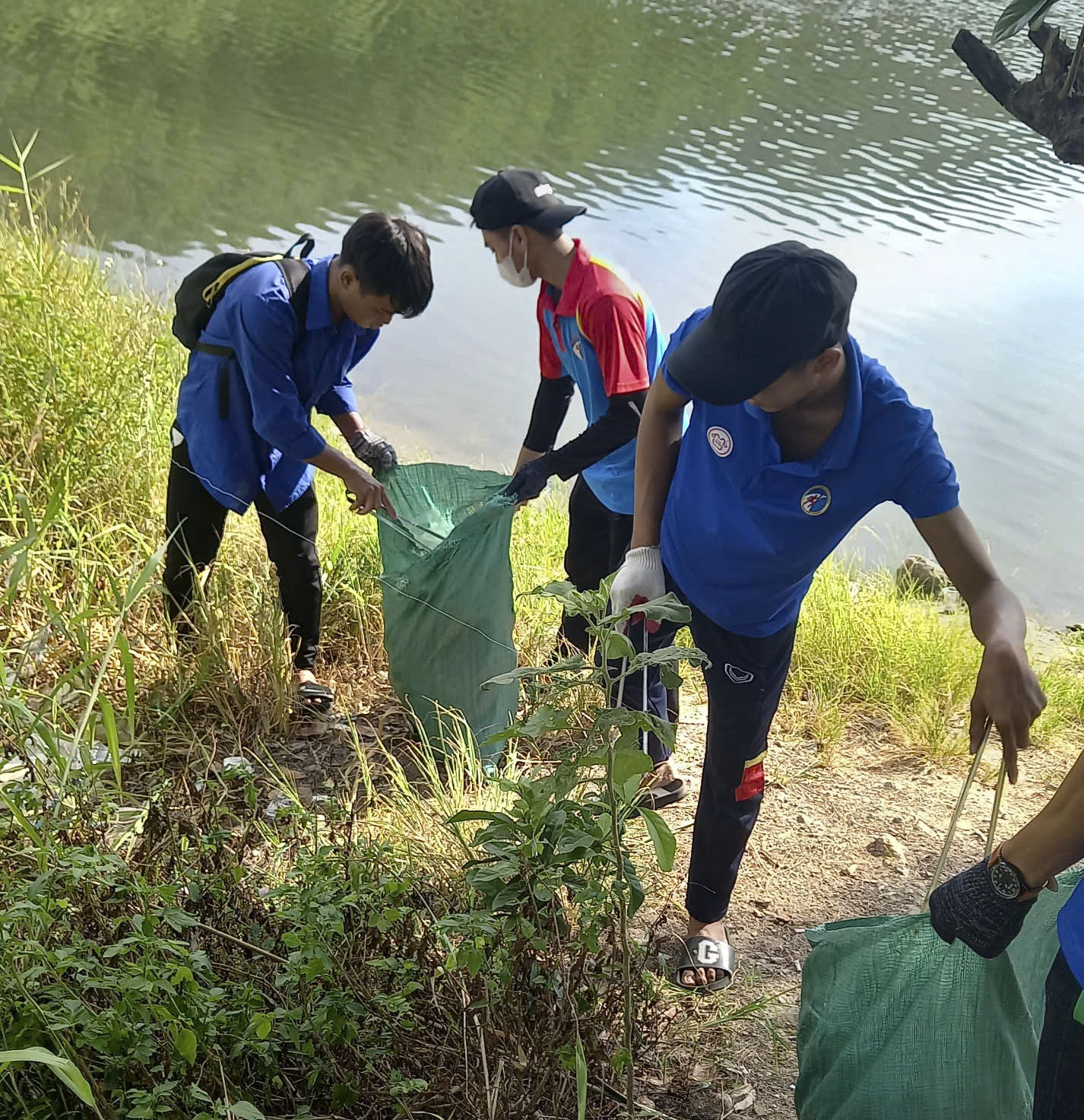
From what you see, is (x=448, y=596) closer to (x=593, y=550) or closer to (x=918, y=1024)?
(x=593, y=550)

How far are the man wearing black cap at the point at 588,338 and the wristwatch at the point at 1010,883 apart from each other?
1.17 m

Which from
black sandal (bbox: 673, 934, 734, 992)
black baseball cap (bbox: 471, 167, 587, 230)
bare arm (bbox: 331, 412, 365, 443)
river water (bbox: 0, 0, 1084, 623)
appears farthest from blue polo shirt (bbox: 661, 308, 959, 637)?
river water (bbox: 0, 0, 1084, 623)

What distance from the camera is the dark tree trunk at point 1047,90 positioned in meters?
1.46

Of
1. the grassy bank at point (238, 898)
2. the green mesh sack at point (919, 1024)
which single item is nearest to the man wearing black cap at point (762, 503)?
the green mesh sack at point (919, 1024)

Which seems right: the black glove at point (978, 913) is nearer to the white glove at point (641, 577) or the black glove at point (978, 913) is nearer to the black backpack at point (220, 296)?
the white glove at point (641, 577)

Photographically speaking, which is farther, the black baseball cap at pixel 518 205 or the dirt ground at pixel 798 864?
the black baseball cap at pixel 518 205

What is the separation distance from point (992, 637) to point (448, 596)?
135cm

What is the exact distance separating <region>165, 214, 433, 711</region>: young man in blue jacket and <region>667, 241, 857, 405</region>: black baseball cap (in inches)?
40.0

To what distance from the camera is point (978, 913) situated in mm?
1401

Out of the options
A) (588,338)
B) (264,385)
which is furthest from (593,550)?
(264,385)

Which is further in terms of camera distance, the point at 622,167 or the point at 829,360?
the point at 622,167

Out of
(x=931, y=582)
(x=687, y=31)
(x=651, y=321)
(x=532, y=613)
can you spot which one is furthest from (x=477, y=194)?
(x=687, y=31)

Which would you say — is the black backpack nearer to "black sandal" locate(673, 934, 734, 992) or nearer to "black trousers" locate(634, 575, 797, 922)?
"black trousers" locate(634, 575, 797, 922)

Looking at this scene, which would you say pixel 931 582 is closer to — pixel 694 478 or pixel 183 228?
pixel 694 478
